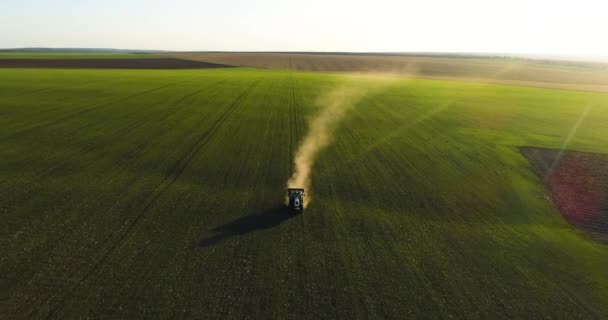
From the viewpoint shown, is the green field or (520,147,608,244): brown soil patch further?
(520,147,608,244): brown soil patch

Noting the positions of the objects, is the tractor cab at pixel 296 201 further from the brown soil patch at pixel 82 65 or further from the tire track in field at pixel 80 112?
the brown soil patch at pixel 82 65

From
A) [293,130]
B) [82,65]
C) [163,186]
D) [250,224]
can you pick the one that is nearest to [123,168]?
[163,186]

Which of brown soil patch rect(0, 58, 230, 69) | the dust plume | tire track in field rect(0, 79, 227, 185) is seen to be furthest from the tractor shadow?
brown soil patch rect(0, 58, 230, 69)

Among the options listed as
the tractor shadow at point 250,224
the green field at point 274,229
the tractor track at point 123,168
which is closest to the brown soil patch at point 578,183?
the green field at point 274,229

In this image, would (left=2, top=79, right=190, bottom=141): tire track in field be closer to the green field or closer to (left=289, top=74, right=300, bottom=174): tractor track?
the green field

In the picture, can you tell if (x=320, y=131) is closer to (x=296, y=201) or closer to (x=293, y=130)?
(x=293, y=130)

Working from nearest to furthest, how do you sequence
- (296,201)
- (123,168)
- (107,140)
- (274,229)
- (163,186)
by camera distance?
(274,229), (296,201), (163,186), (123,168), (107,140)
